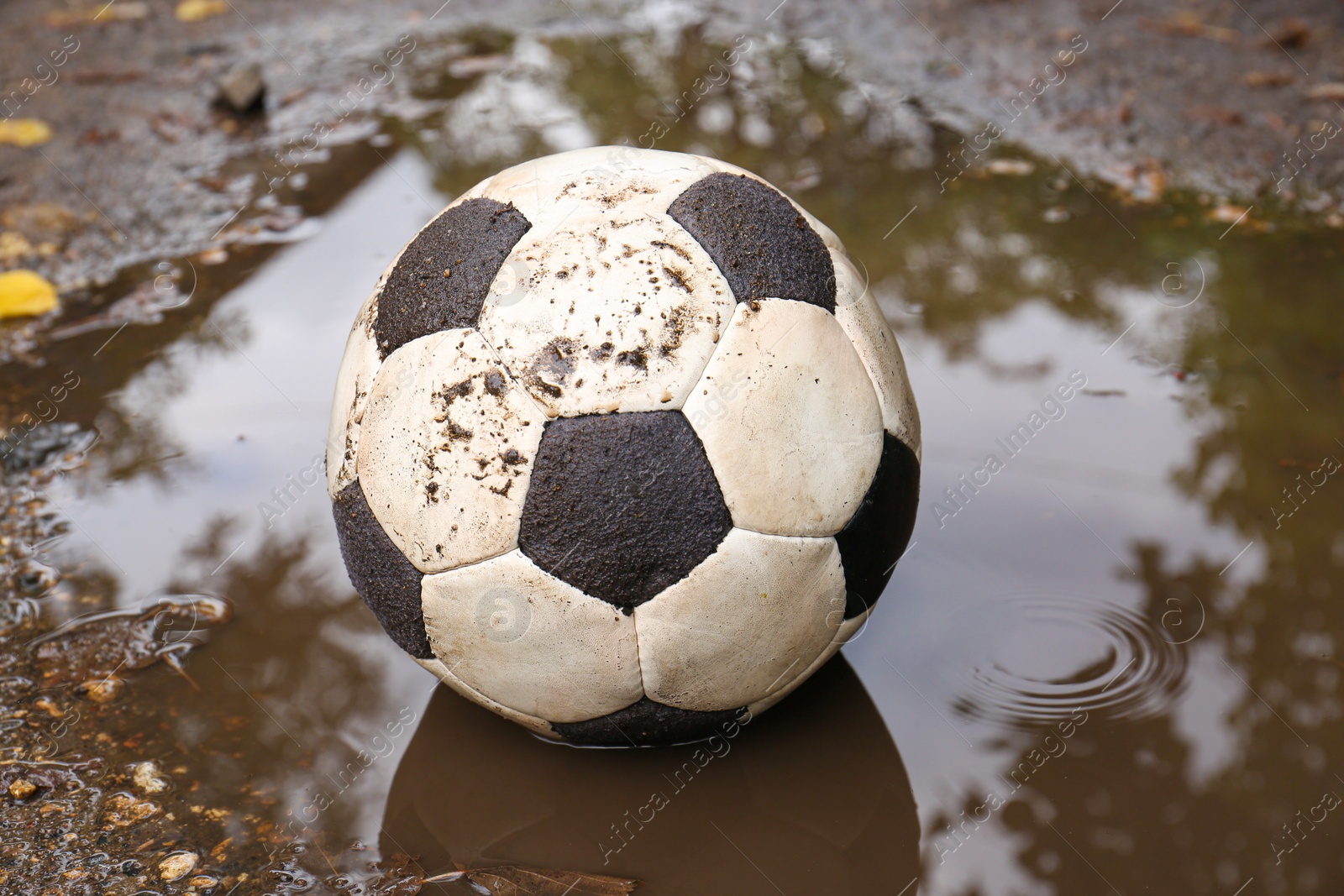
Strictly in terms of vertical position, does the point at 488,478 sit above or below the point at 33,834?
above

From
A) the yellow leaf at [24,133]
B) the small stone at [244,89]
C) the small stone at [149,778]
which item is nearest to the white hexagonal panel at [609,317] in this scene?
the small stone at [149,778]

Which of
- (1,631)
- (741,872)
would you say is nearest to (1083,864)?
(741,872)

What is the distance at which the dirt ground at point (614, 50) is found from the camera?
5.02 m

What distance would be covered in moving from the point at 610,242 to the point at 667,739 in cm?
119

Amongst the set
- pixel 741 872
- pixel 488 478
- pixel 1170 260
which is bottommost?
pixel 1170 260

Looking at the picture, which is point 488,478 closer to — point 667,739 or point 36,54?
point 667,739

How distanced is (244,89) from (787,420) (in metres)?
4.77

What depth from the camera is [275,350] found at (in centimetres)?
423

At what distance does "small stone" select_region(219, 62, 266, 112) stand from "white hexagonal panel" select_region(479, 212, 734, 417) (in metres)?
4.24

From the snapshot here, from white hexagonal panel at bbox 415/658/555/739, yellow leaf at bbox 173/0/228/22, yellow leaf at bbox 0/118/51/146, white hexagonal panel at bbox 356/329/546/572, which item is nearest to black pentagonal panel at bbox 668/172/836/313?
white hexagonal panel at bbox 356/329/546/572

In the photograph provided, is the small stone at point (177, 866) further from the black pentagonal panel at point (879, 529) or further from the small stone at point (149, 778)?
the black pentagonal panel at point (879, 529)

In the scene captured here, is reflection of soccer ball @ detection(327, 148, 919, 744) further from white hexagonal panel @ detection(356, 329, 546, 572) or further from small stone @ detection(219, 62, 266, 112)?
small stone @ detection(219, 62, 266, 112)

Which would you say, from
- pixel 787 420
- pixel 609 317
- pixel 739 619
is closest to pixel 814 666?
pixel 739 619

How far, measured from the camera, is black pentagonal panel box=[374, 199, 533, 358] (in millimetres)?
2338
